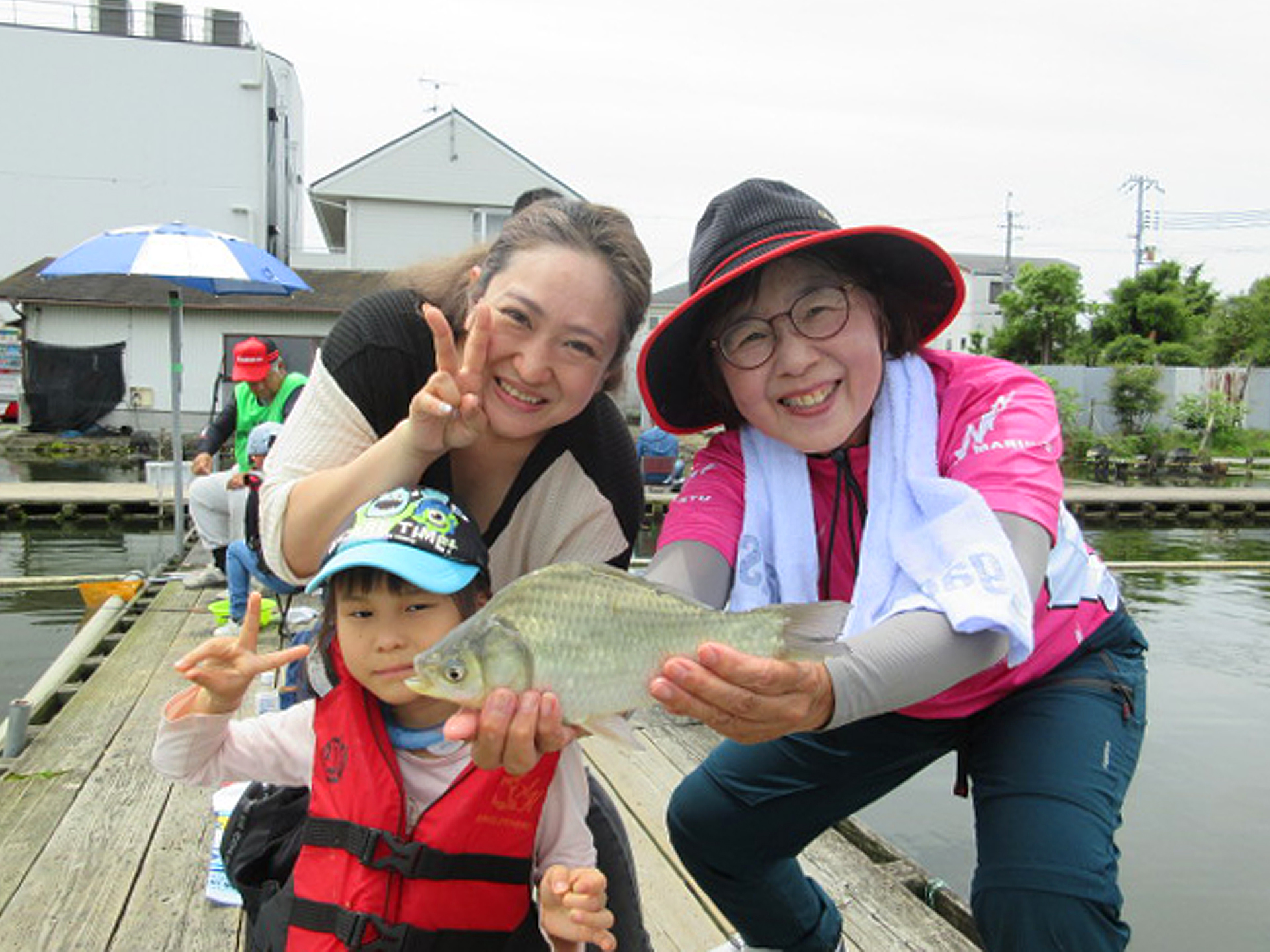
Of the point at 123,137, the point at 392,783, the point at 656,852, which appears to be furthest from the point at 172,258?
the point at 123,137

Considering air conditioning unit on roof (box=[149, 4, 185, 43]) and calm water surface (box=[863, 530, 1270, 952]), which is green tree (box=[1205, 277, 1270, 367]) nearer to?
calm water surface (box=[863, 530, 1270, 952])

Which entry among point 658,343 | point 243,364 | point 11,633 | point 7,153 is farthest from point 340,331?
point 7,153

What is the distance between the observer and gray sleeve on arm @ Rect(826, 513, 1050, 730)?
1.87 metres

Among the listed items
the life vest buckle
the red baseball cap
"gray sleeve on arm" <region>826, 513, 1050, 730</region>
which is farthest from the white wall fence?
the life vest buckle

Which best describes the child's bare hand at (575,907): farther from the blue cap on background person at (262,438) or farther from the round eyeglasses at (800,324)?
the blue cap on background person at (262,438)

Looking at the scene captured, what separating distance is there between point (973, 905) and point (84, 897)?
9.50 ft

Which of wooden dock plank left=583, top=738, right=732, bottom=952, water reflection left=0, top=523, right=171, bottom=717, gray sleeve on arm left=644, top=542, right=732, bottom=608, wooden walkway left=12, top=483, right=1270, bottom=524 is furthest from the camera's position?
wooden walkway left=12, top=483, right=1270, bottom=524

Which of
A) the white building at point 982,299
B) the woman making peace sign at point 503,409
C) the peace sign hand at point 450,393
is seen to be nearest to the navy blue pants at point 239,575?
the woman making peace sign at point 503,409

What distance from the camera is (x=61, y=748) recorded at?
4938mm

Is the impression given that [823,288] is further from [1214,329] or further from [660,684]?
[1214,329]

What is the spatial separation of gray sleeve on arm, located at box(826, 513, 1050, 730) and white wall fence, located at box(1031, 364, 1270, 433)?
30570mm

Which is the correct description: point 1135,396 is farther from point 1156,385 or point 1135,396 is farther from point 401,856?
point 401,856

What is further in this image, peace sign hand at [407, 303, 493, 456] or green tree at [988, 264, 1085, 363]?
green tree at [988, 264, 1085, 363]

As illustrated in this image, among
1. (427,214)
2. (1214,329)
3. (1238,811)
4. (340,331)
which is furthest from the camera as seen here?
(1214,329)
